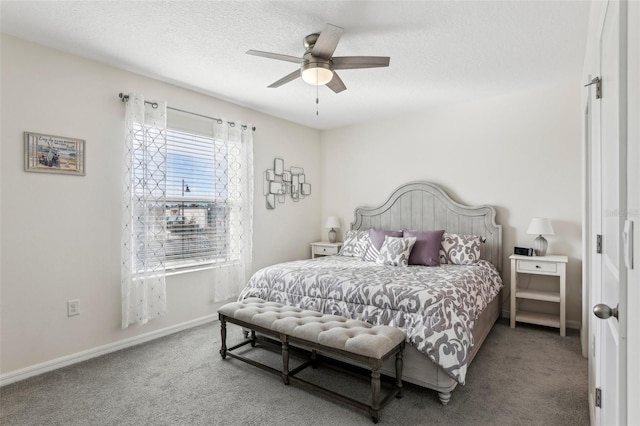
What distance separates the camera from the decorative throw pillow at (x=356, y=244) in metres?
4.17

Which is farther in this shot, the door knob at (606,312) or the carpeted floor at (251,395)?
the carpeted floor at (251,395)

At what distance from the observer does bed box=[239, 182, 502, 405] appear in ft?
7.18

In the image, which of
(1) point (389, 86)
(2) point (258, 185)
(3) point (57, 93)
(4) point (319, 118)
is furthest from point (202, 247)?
(1) point (389, 86)

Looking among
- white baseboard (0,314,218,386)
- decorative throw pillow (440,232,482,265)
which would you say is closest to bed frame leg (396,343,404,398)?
decorative throw pillow (440,232,482,265)

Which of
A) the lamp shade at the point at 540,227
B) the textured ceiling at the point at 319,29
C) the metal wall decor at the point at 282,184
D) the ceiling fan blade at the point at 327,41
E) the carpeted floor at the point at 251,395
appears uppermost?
the textured ceiling at the point at 319,29

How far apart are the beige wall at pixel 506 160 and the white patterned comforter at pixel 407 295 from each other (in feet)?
2.49

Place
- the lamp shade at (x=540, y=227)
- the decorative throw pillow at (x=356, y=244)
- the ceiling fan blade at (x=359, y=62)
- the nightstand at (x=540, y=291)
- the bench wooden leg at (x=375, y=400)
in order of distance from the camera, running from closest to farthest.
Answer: the bench wooden leg at (x=375, y=400) → the ceiling fan blade at (x=359, y=62) → the nightstand at (x=540, y=291) → the lamp shade at (x=540, y=227) → the decorative throw pillow at (x=356, y=244)

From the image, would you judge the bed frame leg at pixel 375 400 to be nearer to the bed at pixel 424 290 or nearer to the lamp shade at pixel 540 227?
the bed at pixel 424 290

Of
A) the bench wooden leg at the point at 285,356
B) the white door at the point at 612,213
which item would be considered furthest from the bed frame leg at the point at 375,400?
the white door at the point at 612,213

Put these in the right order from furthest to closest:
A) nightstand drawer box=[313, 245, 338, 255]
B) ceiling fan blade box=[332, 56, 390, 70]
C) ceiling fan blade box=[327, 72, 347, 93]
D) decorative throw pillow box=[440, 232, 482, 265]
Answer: nightstand drawer box=[313, 245, 338, 255]
decorative throw pillow box=[440, 232, 482, 265]
ceiling fan blade box=[327, 72, 347, 93]
ceiling fan blade box=[332, 56, 390, 70]

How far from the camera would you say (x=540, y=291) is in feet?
11.7

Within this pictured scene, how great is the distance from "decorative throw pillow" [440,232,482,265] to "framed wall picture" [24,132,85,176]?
359 centimetres

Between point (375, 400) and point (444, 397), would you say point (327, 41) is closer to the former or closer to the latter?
point (375, 400)

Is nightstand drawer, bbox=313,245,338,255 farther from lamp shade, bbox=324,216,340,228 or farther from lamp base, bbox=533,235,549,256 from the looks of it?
lamp base, bbox=533,235,549,256
